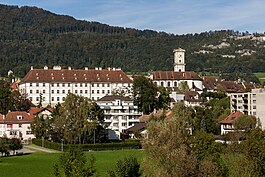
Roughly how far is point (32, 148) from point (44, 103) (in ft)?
126

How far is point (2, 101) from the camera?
10244 centimetres

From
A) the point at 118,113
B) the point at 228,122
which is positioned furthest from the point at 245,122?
the point at 118,113

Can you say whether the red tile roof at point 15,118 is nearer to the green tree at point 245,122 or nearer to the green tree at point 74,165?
the green tree at point 245,122

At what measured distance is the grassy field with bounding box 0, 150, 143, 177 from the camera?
4862 cm

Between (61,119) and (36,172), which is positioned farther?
(61,119)

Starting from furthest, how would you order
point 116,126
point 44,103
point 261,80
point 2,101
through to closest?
point 261,80, point 44,103, point 2,101, point 116,126

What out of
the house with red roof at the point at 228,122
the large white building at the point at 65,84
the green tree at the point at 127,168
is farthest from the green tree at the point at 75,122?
the green tree at the point at 127,168

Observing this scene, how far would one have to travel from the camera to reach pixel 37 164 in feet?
185

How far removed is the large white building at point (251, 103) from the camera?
93300mm

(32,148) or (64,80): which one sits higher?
(64,80)

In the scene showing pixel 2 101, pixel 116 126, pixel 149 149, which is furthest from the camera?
pixel 2 101

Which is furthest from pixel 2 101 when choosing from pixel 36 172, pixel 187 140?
pixel 187 140

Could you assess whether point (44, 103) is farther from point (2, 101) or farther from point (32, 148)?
point (32, 148)

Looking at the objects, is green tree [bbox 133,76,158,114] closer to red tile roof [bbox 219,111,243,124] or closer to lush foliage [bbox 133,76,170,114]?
lush foliage [bbox 133,76,170,114]
